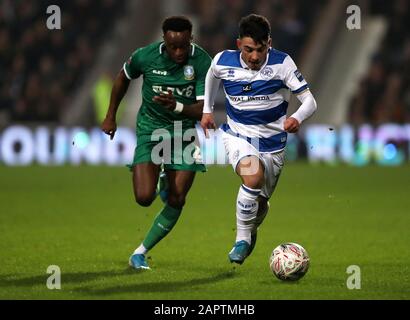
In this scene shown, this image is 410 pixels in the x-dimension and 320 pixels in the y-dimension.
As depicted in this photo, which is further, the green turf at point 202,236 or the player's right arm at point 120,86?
the player's right arm at point 120,86

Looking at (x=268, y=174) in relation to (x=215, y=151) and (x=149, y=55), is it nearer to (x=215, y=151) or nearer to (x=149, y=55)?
(x=149, y=55)

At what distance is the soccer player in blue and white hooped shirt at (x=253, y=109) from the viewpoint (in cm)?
825

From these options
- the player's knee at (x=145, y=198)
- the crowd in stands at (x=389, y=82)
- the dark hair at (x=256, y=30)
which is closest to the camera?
the dark hair at (x=256, y=30)

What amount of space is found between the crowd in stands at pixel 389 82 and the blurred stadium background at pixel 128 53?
2 cm

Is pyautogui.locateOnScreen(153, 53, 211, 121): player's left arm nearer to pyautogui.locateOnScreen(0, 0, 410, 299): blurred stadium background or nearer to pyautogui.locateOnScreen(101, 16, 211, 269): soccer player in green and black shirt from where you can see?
pyautogui.locateOnScreen(101, 16, 211, 269): soccer player in green and black shirt

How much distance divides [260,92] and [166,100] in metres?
0.74

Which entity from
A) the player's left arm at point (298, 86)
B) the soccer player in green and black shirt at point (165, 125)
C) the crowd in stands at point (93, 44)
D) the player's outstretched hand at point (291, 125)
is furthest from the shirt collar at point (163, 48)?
the crowd in stands at point (93, 44)

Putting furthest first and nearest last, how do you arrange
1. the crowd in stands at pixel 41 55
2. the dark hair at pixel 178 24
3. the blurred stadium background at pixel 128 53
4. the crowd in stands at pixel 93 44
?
1. the crowd in stands at pixel 41 55
2. the crowd in stands at pixel 93 44
3. the blurred stadium background at pixel 128 53
4. the dark hair at pixel 178 24

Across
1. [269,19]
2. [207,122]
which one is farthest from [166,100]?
[269,19]

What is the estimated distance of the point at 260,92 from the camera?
8406 millimetres

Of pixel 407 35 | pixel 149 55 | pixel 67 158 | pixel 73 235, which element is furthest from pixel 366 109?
pixel 149 55

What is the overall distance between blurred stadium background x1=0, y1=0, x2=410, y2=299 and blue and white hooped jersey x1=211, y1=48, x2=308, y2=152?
59cm

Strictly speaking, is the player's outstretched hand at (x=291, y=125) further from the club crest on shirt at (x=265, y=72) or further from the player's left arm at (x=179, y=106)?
the player's left arm at (x=179, y=106)

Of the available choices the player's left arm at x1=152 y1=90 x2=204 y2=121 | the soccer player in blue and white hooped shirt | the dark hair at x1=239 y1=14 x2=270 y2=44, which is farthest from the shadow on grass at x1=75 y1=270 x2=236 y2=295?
the dark hair at x1=239 y1=14 x2=270 y2=44
